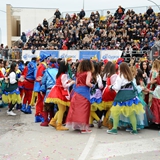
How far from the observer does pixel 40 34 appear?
1139 inches

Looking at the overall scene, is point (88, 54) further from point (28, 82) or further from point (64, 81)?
point (64, 81)

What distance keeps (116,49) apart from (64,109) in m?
14.1

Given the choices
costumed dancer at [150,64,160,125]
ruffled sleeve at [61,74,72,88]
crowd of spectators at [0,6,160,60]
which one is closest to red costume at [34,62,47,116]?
ruffled sleeve at [61,74,72,88]

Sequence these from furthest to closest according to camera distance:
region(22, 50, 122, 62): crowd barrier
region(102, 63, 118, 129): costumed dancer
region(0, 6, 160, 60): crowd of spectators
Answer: region(0, 6, 160, 60): crowd of spectators → region(22, 50, 122, 62): crowd barrier → region(102, 63, 118, 129): costumed dancer

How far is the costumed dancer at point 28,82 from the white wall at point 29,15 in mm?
35181

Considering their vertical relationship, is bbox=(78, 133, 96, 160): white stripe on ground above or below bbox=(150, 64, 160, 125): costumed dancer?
below

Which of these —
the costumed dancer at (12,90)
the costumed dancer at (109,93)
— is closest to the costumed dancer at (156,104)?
the costumed dancer at (109,93)

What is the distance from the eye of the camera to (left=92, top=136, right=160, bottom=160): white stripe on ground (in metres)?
6.04

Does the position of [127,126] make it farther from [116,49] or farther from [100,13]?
[100,13]

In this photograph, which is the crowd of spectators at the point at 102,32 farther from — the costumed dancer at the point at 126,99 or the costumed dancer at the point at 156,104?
the costumed dancer at the point at 126,99

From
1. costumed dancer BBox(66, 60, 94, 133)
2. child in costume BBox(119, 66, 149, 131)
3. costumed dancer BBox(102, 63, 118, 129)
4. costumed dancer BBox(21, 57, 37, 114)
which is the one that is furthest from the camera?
costumed dancer BBox(21, 57, 37, 114)

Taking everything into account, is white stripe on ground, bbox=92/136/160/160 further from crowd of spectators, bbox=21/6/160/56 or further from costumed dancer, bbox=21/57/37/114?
crowd of spectators, bbox=21/6/160/56

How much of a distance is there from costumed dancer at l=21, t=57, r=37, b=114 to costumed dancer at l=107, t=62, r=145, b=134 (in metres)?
3.89

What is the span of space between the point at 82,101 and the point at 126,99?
3.53 ft
